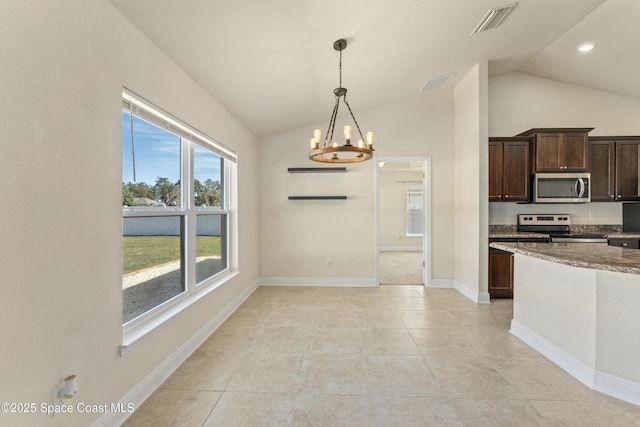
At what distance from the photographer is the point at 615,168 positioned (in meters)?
4.14

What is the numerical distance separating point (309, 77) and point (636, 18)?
379cm

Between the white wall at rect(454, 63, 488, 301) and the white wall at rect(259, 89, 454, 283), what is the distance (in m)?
0.20

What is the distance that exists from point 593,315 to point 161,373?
11.2 ft

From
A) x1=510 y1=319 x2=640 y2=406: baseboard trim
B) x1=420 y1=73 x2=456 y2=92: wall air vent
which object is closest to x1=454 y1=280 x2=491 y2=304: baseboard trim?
x1=510 y1=319 x2=640 y2=406: baseboard trim

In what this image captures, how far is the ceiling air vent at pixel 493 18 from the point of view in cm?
267

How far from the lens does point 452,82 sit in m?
4.39

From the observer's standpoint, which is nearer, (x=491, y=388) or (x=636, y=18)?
(x=491, y=388)

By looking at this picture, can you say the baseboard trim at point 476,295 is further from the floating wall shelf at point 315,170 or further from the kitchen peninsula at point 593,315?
the floating wall shelf at point 315,170

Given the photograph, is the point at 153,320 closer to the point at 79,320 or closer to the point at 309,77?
the point at 79,320

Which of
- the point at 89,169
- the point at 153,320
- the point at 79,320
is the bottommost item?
the point at 153,320

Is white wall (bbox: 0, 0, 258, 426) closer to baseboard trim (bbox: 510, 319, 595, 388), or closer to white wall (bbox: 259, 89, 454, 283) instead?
white wall (bbox: 259, 89, 454, 283)

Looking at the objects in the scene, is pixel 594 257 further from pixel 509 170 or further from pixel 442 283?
pixel 442 283

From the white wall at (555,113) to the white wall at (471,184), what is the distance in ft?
1.82

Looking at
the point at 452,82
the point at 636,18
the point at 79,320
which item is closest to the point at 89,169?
the point at 79,320
